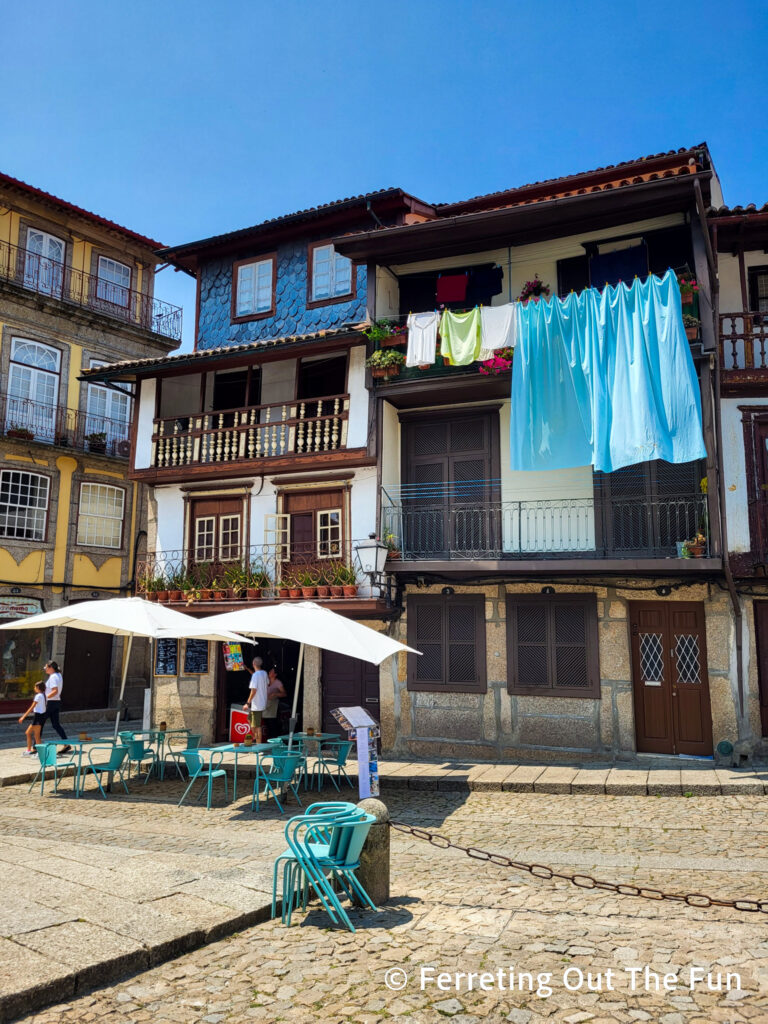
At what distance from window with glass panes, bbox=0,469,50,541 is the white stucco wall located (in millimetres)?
7233

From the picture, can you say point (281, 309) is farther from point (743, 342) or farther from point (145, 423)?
point (743, 342)

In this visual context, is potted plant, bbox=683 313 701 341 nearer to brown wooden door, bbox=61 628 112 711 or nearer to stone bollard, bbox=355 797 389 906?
stone bollard, bbox=355 797 389 906

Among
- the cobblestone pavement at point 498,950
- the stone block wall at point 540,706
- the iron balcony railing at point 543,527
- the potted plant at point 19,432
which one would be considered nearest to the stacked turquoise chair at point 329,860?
the cobblestone pavement at point 498,950

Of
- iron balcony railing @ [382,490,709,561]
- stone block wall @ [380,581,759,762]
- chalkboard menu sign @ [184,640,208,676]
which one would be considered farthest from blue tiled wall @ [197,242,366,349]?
chalkboard menu sign @ [184,640,208,676]

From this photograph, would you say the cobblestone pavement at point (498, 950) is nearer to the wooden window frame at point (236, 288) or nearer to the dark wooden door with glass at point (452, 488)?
the dark wooden door with glass at point (452, 488)

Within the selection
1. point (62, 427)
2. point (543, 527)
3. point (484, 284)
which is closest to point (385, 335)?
point (484, 284)

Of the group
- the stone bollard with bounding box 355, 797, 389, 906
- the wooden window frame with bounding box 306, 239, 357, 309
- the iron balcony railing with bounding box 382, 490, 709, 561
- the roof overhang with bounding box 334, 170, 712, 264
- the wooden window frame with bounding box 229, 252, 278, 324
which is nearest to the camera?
the stone bollard with bounding box 355, 797, 389, 906

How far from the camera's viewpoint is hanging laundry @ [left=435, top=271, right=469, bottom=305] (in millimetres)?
16188

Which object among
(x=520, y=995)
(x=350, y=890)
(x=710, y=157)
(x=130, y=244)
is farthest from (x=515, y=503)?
(x=130, y=244)

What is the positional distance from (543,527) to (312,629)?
5790 millimetres

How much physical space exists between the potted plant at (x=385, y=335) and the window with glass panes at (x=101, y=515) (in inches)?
530

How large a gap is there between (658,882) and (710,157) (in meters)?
13.7

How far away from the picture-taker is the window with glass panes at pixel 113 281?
88.9 ft

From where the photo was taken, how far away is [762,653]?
43.3ft
